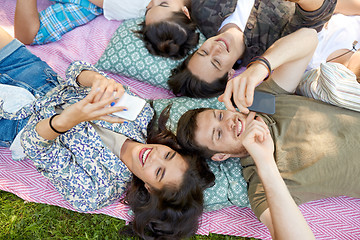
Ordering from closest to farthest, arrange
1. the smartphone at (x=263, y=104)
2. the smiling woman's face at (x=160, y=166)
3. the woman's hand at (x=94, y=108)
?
1. the woman's hand at (x=94, y=108)
2. the smartphone at (x=263, y=104)
3. the smiling woman's face at (x=160, y=166)

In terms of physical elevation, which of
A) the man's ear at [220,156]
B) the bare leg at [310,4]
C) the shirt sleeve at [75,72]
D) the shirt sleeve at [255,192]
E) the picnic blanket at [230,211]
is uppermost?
the bare leg at [310,4]

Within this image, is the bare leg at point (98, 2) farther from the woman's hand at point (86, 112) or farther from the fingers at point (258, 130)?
the fingers at point (258, 130)

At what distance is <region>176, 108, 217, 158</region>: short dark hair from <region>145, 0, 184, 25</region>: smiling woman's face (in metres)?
0.98

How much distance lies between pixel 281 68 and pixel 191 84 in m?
0.77

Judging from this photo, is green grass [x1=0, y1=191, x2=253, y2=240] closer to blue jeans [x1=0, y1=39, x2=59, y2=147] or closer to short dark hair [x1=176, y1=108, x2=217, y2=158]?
blue jeans [x1=0, y1=39, x2=59, y2=147]

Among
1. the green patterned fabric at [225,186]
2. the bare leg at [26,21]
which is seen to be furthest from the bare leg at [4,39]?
the green patterned fabric at [225,186]

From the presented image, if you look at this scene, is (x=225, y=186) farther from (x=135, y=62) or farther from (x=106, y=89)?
(x=135, y=62)

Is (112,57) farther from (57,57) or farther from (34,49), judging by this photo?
(34,49)

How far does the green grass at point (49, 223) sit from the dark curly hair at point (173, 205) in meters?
0.41

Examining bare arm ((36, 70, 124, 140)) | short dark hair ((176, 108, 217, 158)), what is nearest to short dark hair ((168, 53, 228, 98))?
short dark hair ((176, 108, 217, 158))

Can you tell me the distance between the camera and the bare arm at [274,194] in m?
1.82

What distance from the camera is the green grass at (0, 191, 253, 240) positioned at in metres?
2.56

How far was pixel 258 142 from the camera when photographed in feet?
6.33

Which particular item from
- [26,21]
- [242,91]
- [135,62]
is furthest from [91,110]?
[26,21]
